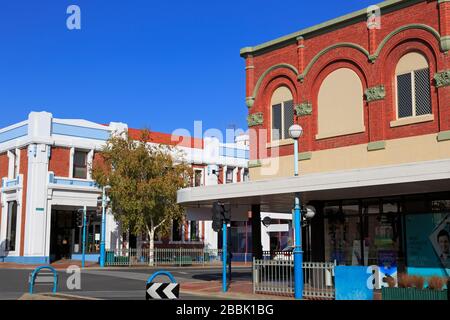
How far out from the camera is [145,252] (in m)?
41.1

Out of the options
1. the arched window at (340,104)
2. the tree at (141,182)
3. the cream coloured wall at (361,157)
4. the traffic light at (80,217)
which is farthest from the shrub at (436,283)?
the traffic light at (80,217)

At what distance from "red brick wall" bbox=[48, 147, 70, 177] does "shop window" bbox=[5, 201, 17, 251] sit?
3715 mm

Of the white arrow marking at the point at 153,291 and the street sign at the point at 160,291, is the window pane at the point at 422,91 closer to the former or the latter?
the street sign at the point at 160,291

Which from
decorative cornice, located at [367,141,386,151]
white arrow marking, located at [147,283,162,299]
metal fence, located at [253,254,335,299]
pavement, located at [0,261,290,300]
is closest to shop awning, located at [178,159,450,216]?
decorative cornice, located at [367,141,386,151]

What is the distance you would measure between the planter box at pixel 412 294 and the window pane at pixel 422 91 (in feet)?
20.3

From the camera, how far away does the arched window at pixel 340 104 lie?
20.6 m

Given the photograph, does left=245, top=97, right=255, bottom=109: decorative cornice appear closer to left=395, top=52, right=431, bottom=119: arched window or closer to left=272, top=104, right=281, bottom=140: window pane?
left=272, top=104, right=281, bottom=140: window pane

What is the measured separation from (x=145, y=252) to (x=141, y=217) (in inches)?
169

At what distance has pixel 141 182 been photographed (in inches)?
1499

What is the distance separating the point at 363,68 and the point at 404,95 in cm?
179

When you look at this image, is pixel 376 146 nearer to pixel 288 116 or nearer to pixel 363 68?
pixel 363 68
